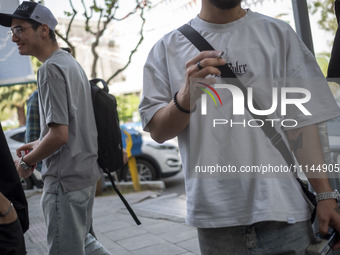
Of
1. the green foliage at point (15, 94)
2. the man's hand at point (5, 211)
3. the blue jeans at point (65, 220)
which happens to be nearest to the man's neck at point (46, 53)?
the blue jeans at point (65, 220)

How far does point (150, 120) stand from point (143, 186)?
8256mm

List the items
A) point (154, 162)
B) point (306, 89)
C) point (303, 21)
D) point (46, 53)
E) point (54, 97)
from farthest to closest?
point (154, 162), point (303, 21), point (46, 53), point (54, 97), point (306, 89)

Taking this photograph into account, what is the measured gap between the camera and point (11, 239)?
149 centimetres

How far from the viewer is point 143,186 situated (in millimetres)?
9805

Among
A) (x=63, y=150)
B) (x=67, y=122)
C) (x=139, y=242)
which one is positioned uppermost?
(x=67, y=122)

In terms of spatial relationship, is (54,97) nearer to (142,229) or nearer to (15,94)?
(142,229)

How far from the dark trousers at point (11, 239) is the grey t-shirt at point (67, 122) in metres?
1.07

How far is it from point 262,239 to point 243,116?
1.40ft

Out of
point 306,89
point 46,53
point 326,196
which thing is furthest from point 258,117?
point 46,53

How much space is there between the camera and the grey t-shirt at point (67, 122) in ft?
8.43

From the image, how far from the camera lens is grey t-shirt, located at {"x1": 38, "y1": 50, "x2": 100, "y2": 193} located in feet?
8.43

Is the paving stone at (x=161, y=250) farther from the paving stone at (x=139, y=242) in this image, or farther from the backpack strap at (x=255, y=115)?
the backpack strap at (x=255, y=115)

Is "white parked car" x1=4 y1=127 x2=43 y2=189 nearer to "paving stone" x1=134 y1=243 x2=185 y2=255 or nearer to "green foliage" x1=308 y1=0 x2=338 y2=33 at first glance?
"paving stone" x1=134 y1=243 x2=185 y2=255

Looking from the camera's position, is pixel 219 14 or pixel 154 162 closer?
pixel 219 14
